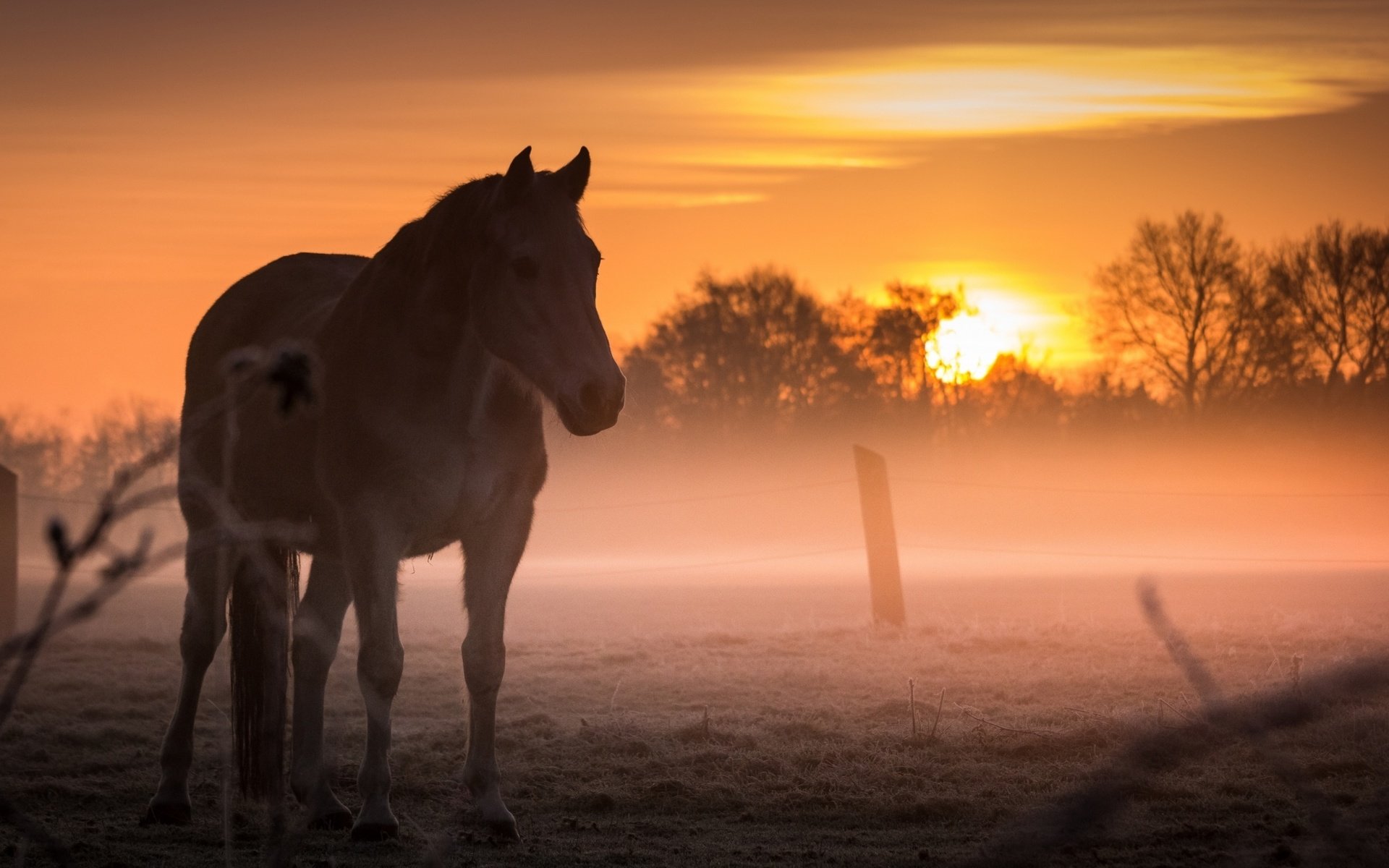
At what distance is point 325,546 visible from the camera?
5219 mm

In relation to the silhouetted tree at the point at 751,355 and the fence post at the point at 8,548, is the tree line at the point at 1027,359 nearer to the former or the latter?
the silhouetted tree at the point at 751,355

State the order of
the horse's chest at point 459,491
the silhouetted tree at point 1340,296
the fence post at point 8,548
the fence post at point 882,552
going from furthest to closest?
the silhouetted tree at point 1340,296 → the fence post at point 882,552 → the fence post at point 8,548 → the horse's chest at point 459,491

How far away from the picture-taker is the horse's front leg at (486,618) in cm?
496

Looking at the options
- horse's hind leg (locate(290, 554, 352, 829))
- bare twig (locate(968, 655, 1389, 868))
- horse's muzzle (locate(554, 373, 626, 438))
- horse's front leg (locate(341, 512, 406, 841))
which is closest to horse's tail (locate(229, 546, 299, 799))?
horse's hind leg (locate(290, 554, 352, 829))

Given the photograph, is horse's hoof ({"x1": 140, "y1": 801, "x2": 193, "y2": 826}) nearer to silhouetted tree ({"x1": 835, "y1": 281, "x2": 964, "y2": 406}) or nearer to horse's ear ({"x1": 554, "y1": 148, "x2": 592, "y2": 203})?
horse's ear ({"x1": 554, "y1": 148, "x2": 592, "y2": 203})

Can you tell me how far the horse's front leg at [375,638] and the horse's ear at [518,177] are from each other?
1201 mm

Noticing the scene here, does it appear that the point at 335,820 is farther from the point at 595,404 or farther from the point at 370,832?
the point at 595,404

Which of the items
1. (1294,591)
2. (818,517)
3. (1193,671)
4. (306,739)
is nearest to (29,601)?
(306,739)

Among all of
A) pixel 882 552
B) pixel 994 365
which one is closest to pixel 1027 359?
pixel 994 365

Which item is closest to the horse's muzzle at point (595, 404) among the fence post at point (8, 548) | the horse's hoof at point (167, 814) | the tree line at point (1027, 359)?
the horse's hoof at point (167, 814)

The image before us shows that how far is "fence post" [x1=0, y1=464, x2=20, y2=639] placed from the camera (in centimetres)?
1080

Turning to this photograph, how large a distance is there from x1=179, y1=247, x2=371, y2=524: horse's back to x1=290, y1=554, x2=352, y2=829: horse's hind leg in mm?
394

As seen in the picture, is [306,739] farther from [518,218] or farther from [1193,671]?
[1193,671]

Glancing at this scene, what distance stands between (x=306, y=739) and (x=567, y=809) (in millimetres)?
1077
